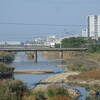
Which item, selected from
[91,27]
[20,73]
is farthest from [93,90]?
[91,27]

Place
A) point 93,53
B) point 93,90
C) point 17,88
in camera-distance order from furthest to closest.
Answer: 1. point 93,53
2. point 93,90
3. point 17,88

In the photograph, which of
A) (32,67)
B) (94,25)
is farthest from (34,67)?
(94,25)

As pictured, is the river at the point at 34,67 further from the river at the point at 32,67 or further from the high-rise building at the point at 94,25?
the high-rise building at the point at 94,25

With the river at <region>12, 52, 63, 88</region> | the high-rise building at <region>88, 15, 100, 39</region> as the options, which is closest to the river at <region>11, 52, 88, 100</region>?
the river at <region>12, 52, 63, 88</region>

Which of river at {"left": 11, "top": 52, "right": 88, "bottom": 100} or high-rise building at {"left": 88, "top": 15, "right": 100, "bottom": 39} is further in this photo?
high-rise building at {"left": 88, "top": 15, "right": 100, "bottom": 39}

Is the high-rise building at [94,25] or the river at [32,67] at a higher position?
the high-rise building at [94,25]

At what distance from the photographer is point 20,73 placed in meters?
32.2

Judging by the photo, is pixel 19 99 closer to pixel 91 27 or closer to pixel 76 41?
pixel 76 41

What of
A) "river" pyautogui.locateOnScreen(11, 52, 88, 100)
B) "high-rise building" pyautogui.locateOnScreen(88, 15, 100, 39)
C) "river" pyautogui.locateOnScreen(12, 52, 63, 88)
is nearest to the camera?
"river" pyautogui.locateOnScreen(11, 52, 88, 100)

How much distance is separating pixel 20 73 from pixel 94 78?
28.0 ft

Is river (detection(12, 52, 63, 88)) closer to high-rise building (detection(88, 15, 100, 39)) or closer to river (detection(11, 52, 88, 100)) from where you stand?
river (detection(11, 52, 88, 100))

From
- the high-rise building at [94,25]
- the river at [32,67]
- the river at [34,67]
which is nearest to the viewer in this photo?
the river at [34,67]

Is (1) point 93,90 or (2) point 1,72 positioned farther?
(2) point 1,72

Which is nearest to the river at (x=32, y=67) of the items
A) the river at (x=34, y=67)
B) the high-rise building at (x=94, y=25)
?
the river at (x=34, y=67)
